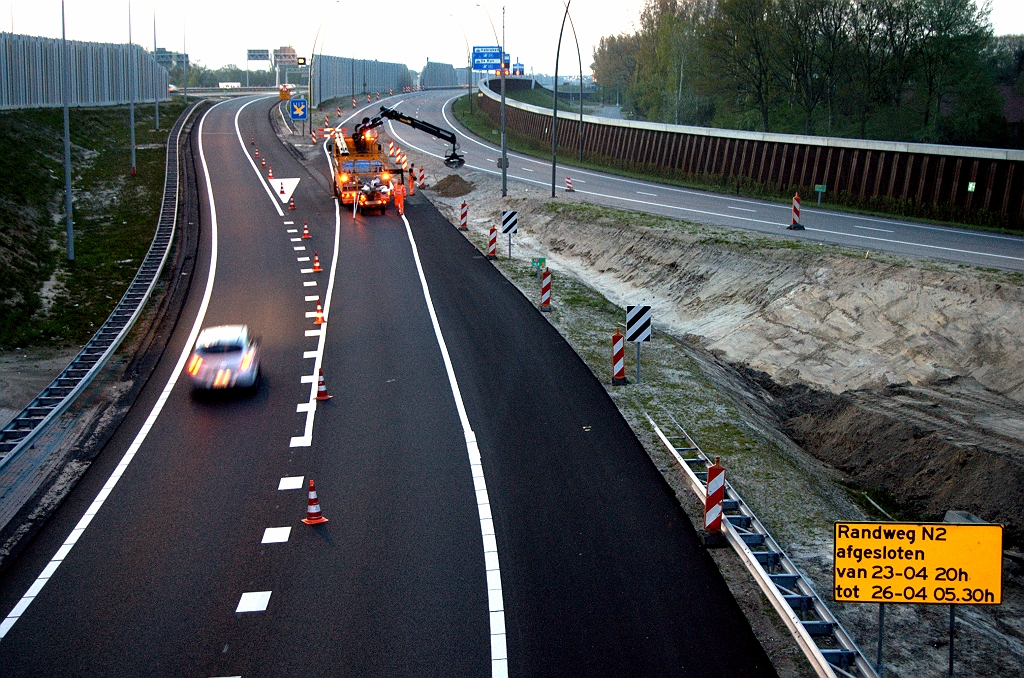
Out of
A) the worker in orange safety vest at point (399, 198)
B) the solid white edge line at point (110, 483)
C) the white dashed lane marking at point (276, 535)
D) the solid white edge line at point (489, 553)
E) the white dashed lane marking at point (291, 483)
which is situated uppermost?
the worker in orange safety vest at point (399, 198)

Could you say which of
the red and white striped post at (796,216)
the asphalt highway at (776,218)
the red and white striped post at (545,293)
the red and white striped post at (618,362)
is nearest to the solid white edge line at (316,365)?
the red and white striped post at (545,293)

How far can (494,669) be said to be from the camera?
1023cm

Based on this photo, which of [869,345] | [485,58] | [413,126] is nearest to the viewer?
[869,345]

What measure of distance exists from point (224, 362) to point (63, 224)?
77.3 feet

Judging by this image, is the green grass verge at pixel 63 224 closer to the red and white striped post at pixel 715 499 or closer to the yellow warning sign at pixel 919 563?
the red and white striped post at pixel 715 499

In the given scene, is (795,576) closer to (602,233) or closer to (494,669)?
(494,669)

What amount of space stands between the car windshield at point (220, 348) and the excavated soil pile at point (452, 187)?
3222cm

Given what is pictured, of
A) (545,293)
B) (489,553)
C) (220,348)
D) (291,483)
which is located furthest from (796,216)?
(489,553)

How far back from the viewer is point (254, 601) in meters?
11.8

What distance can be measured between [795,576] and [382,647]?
530 centimetres

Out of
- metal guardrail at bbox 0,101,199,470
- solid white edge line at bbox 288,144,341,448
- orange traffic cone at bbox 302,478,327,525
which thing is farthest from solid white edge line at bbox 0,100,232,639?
orange traffic cone at bbox 302,478,327,525

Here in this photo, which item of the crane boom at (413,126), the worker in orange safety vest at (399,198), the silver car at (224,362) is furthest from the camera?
the crane boom at (413,126)

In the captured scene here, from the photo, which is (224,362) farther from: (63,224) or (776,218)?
(776,218)

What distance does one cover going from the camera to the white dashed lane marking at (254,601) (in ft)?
38.1
